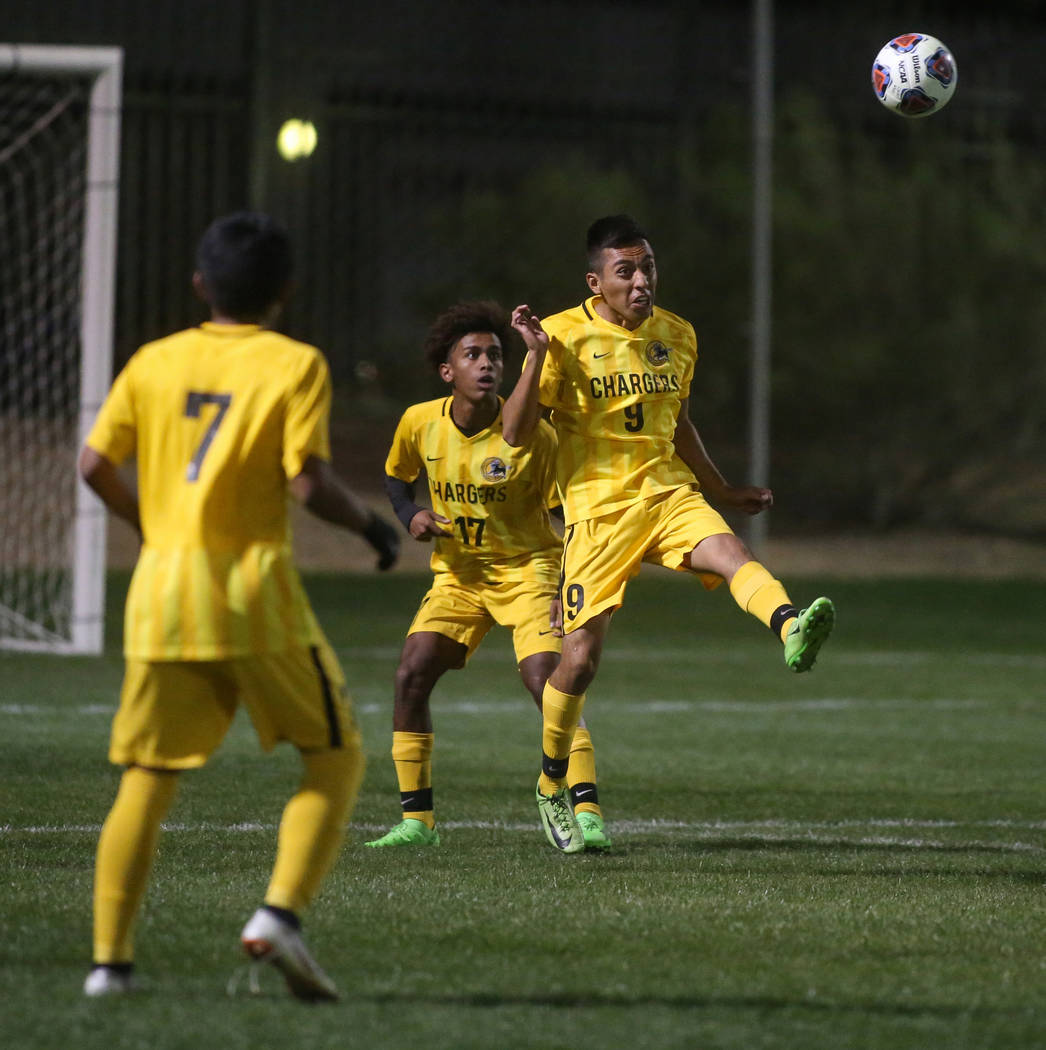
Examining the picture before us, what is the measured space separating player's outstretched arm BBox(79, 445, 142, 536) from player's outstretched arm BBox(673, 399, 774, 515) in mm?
3113

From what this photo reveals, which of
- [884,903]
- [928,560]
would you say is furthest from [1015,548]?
[884,903]

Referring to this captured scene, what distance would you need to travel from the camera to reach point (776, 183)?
26109mm

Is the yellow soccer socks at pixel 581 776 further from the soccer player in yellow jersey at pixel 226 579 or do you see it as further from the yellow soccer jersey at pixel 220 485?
the yellow soccer jersey at pixel 220 485

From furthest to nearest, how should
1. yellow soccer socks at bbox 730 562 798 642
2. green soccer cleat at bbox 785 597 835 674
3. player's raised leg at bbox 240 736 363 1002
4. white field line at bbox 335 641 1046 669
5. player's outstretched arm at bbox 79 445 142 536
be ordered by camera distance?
1. white field line at bbox 335 641 1046 669
2. yellow soccer socks at bbox 730 562 798 642
3. green soccer cleat at bbox 785 597 835 674
4. player's outstretched arm at bbox 79 445 142 536
5. player's raised leg at bbox 240 736 363 1002

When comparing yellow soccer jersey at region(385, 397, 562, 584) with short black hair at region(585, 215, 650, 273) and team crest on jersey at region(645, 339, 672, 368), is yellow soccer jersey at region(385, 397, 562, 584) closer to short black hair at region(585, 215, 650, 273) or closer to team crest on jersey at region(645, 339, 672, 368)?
team crest on jersey at region(645, 339, 672, 368)

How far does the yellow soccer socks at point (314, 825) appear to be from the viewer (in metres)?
4.01

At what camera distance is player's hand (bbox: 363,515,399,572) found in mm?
4102

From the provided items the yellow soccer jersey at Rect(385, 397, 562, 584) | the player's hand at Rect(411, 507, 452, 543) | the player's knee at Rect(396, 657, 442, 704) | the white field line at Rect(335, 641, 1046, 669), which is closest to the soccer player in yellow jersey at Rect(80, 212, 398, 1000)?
the player's hand at Rect(411, 507, 452, 543)

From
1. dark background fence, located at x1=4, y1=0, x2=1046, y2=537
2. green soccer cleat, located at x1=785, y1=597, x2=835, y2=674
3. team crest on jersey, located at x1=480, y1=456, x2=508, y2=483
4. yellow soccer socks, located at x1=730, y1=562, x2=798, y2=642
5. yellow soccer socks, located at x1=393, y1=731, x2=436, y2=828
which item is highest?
dark background fence, located at x1=4, y1=0, x2=1046, y2=537

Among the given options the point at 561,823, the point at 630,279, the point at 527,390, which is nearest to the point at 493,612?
the point at 561,823

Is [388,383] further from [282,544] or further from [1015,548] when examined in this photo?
[282,544]

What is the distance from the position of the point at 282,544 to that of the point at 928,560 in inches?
883

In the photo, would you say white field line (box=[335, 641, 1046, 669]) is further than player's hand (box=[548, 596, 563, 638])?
Yes

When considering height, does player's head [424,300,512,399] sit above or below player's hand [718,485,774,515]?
above
